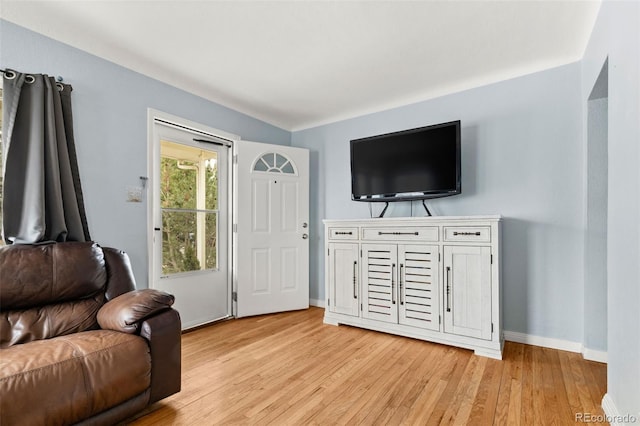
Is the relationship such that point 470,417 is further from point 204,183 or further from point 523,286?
point 204,183

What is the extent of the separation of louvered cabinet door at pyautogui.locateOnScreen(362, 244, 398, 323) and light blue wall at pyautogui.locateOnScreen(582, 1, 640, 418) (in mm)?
1549

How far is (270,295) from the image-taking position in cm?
377

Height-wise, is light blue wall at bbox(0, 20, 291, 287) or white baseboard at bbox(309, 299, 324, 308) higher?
light blue wall at bbox(0, 20, 291, 287)

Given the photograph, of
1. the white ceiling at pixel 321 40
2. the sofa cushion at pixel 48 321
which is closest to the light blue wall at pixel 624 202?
the white ceiling at pixel 321 40

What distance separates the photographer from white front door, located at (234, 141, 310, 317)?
11.8ft

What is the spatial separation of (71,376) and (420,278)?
2.45 m

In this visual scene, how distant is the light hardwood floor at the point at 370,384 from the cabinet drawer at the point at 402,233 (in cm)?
91

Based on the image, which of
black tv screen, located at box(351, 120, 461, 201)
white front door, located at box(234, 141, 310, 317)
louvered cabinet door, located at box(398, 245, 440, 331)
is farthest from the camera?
white front door, located at box(234, 141, 310, 317)

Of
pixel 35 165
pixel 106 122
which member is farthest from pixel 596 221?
pixel 35 165

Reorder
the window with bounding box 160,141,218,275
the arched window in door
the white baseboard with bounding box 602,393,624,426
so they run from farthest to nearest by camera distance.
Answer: the arched window in door → the window with bounding box 160,141,218,275 → the white baseboard with bounding box 602,393,624,426

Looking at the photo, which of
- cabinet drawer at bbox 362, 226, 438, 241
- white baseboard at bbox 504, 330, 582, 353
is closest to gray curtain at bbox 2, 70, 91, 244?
cabinet drawer at bbox 362, 226, 438, 241

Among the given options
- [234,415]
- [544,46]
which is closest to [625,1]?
[544,46]

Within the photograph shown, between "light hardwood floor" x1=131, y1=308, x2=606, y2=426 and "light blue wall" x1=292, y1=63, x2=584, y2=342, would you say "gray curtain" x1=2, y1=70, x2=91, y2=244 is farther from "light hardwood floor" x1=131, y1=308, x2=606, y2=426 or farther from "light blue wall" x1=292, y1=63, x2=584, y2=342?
"light blue wall" x1=292, y1=63, x2=584, y2=342

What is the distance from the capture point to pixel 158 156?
9.82ft
